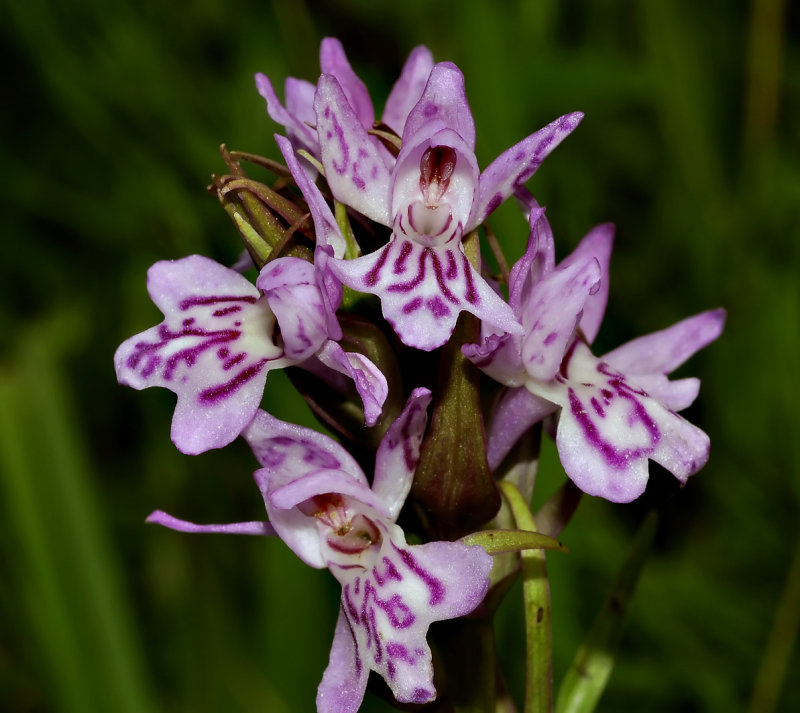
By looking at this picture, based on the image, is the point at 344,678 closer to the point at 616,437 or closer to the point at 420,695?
Answer: the point at 420,695

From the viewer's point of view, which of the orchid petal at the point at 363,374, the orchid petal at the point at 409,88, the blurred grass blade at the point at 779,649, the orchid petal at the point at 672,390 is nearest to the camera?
the orchid petal at the point at 363,374

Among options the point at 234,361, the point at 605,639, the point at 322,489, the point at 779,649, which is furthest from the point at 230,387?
the point at 779,649

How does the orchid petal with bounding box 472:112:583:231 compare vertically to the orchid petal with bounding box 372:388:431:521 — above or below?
above

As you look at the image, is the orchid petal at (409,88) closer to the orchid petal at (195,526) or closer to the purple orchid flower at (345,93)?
the purple orchid flower at (345,93)

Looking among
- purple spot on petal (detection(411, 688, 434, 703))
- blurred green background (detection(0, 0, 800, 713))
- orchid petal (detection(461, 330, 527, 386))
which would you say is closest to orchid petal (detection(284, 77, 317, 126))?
orchid petal (detection(461, 330, 527, 386))

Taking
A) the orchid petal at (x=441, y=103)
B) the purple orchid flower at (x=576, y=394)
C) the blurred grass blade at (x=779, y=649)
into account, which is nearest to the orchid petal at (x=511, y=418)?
the purple orchid flower at (x=576, y=394)

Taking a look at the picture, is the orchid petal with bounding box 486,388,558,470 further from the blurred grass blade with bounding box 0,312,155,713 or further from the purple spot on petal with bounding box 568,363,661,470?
the blurred grass blade with bounding box 0,312,155,713

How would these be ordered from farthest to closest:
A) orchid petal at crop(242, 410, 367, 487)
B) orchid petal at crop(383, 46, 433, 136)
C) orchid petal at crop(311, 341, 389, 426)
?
orchid petal at crop(383, 46, 433, 136), orchid petal at crop(242, 410, 367, 487), orchid petal at crop(311, 341, 389, 426)
